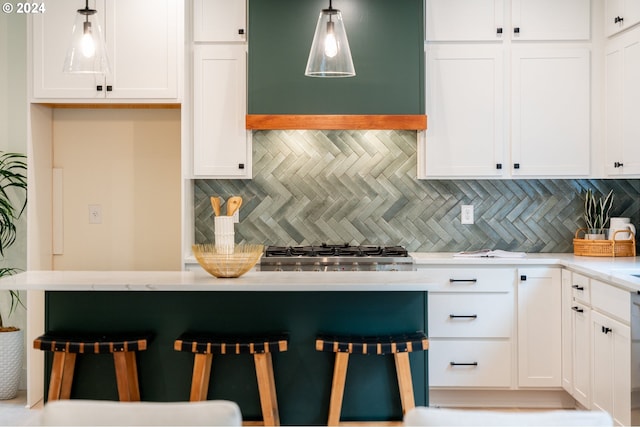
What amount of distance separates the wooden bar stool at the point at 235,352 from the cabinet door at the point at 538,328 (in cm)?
191

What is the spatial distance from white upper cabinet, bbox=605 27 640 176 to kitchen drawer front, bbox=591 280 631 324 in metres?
0.82

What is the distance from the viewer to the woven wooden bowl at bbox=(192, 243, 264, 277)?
3.15 metres

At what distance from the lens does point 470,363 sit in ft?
14.5

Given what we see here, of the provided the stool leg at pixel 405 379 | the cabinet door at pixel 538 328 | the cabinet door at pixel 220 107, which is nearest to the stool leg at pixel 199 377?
the stool leg at pixel 405 379

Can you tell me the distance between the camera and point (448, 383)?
4.43 meters

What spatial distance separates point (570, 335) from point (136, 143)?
2.95m

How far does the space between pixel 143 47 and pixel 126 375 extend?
7.24 ft

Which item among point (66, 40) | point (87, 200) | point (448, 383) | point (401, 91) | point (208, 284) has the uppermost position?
point (66, 40)

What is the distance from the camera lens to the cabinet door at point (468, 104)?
4684 millimetres

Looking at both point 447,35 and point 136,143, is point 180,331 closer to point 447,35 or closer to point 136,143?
point 136,143

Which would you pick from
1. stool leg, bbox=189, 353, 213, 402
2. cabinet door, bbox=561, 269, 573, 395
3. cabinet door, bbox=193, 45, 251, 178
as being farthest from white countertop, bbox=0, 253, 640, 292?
cabinet door, bbox=193, 45, 251, 178

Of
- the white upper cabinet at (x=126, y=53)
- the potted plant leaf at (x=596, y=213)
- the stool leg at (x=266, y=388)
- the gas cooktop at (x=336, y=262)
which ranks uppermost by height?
the white upper cabinet at (x=126, y=53)

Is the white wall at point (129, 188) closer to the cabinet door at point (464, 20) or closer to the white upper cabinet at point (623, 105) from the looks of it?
the cabinet door at point (464, 20)

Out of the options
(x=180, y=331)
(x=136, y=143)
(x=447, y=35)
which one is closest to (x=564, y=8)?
(x=447, y=35)
